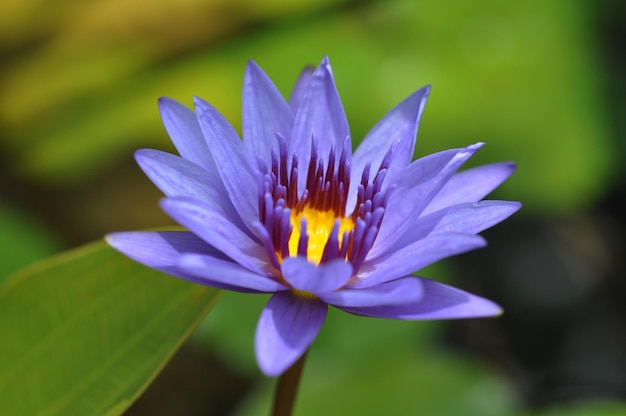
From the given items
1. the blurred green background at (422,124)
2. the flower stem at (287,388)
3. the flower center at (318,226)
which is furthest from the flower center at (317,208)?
the blurred green background at (422,124)

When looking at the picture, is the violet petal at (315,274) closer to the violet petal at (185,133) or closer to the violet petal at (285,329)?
→ the violet petal at (285,329)

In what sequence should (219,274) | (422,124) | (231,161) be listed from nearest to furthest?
(219,274) < (231,161) < (422,124)

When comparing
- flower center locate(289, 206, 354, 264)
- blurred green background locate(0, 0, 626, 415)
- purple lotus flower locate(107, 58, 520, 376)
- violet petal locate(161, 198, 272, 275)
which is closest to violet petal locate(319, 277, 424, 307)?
purple lotus flower locate(107, 58, 520, 376)

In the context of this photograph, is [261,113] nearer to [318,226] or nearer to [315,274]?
[318,226]

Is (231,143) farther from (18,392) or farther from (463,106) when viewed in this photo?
(463,106)

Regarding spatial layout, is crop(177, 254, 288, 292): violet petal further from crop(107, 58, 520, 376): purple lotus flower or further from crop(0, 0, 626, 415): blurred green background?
crop(0, 0, 626, 415): blurred green background

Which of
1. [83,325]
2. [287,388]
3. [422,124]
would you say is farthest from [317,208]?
[422,124]
